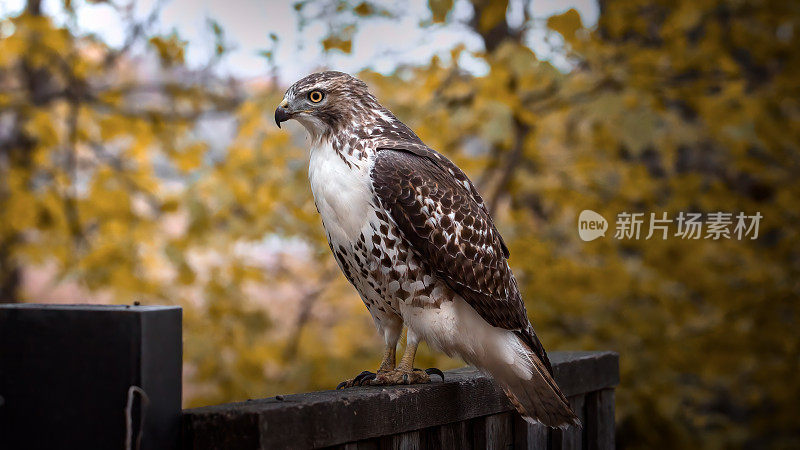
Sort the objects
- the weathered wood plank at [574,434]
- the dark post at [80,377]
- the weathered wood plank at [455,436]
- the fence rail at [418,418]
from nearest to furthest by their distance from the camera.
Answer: the dark post at [80,377], the fence rail at [418,418], the weathered wood plank at [455,436], the weathered wood plank at [574,434]

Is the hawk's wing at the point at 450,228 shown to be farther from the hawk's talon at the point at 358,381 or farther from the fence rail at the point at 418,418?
the hawk's talon at the point at 358,381

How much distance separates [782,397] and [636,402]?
4.18 ft

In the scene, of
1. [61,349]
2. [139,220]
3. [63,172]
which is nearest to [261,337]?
[139,220]

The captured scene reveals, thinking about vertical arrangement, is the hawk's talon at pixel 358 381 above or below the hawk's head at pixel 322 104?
below

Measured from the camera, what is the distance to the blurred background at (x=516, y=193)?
3785 millimetres

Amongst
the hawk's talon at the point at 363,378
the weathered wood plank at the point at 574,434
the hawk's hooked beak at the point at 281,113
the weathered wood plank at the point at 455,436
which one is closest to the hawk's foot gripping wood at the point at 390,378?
the hawk's talon at the point at 363,378

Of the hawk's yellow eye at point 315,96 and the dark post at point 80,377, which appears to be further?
the hawk's yellow eye at point 315,96

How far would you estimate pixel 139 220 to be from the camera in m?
4.50

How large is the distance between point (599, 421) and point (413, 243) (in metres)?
0.99

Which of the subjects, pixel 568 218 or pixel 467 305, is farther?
pixel 568 218

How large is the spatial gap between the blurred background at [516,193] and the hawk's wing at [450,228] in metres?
1.46

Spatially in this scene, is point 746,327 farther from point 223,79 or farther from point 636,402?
point 223,79

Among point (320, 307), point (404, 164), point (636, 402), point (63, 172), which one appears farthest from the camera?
point (320, 307)

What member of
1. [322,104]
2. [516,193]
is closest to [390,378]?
[322,104]
